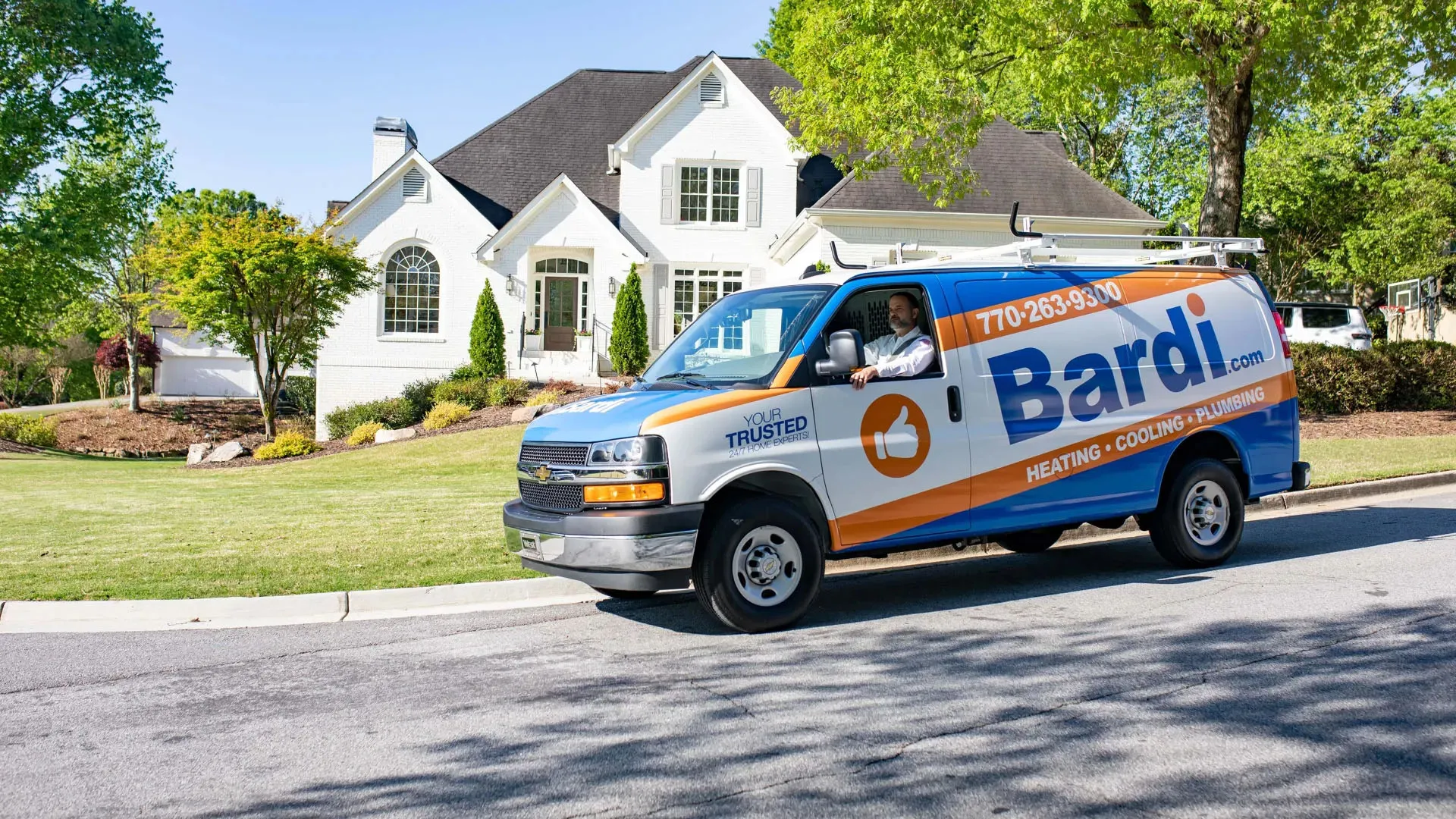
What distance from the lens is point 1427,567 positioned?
25.6 ft

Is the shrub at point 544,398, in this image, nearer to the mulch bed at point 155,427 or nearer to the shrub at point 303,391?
the mulch bed at point 155,427

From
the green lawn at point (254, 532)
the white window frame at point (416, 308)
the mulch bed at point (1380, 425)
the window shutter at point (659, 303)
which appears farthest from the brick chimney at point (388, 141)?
the mulch bed at point (1380, 425)

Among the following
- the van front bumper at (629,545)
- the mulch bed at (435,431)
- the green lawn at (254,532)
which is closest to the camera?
the van front bumper at (629,545)

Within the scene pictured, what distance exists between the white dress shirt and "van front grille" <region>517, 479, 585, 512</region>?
1.99 m

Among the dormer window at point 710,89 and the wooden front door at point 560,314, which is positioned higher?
the dormer window at point 710,89

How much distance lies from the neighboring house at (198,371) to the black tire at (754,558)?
2035 inches

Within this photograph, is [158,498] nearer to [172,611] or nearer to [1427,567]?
[172,611]

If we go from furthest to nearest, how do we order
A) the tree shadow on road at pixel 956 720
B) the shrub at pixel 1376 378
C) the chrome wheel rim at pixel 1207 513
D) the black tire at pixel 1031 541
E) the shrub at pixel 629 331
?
1. the shrub at pixel 629 331
2. the shrub at pixel 1376 378
3. the black tire at pixel 1031 541
4. the chrome wheel rim at pixel 1207 513
5. the tree shadow on road at pixel 956 720

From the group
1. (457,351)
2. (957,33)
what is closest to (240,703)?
(957,33)

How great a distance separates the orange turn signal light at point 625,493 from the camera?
20.2 feet

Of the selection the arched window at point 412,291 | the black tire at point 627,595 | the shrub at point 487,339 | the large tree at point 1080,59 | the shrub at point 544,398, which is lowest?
the black tire at point 627,595

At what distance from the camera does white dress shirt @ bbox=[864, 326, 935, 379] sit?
6.91 m

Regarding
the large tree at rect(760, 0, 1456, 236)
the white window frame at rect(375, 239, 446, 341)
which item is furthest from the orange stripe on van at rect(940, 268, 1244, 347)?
the white window frame at rect(375, 239, 446, 341)

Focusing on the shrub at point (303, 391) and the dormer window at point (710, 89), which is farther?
the shrub at point (303, 391)
